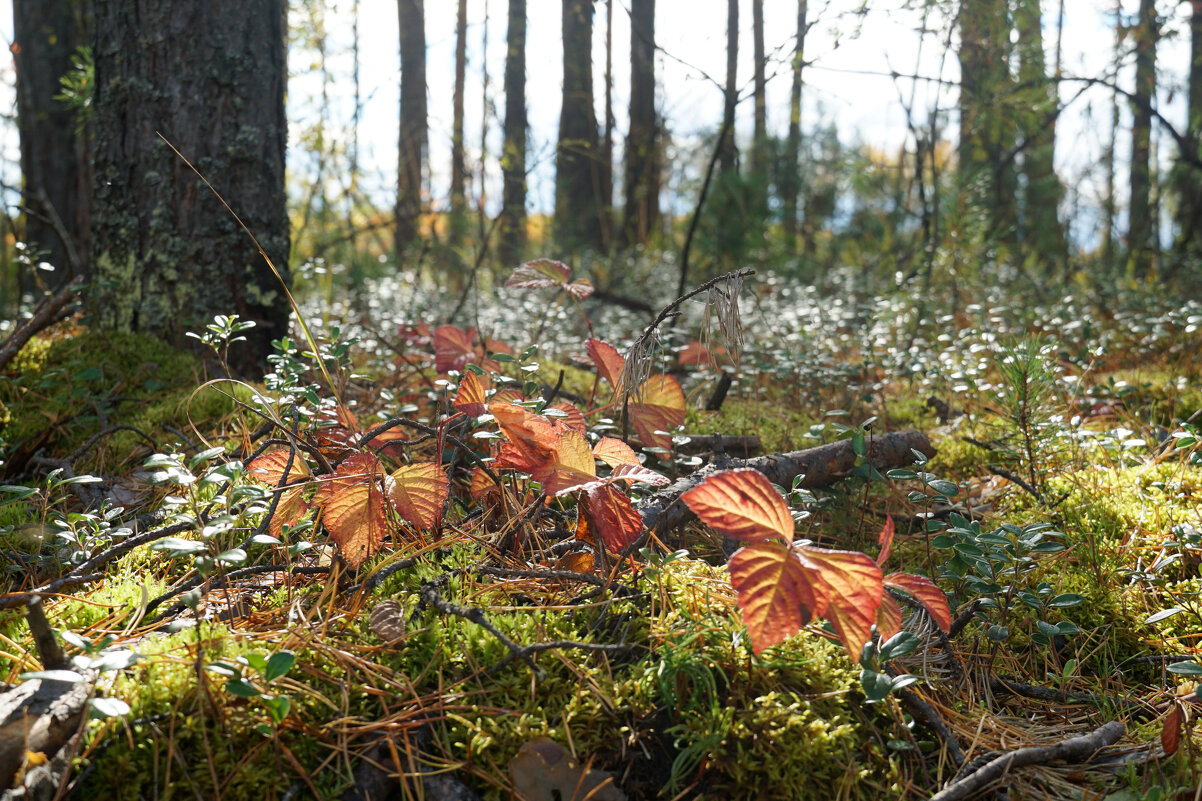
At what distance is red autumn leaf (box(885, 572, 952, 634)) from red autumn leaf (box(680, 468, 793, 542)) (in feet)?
0.93

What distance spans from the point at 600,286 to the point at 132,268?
188 inches

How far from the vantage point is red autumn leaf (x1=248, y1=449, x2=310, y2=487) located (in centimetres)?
179

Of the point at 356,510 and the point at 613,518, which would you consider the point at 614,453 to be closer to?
the point at 613,518

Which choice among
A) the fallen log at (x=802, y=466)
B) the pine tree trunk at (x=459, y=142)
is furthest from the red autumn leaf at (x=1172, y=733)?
the pine tree trunk at (x=459, y=142)

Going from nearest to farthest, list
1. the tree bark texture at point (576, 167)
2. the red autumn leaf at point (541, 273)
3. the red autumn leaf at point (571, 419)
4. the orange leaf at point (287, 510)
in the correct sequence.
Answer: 1. the orange leaf at point (287, 510)
2. the red autumn leaf at point (571, 419)
3. the red autumn leaf at point (541, 273)
4. the tree bark texture at point (576, 167)

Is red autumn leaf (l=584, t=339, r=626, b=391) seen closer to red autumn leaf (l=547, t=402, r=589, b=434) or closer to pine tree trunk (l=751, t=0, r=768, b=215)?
red autumn leaf (l=547, t=402, r=589, b=434)

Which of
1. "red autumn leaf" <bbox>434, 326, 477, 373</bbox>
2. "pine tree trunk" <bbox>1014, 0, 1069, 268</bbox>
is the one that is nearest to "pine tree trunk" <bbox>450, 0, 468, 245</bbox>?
Result: "red autumn leaf" <bbox>434, 326, 477, 373</bbox>

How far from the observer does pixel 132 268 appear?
10.3 ft

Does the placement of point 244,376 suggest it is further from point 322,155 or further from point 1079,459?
point 322,155

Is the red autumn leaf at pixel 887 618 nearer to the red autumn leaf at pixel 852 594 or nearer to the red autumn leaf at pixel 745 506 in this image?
the red autumn leaf at pixel 852 594

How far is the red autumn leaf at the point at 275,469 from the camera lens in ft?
5.86

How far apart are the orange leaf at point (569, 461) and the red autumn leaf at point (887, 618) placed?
0.63m

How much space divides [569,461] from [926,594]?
78cm

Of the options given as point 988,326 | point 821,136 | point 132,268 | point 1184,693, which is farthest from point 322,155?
point 821,136
